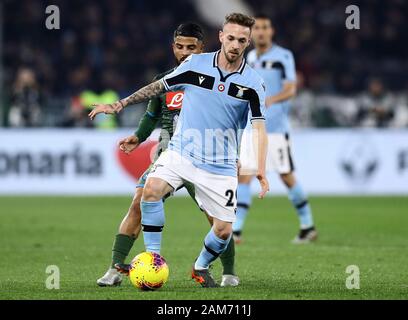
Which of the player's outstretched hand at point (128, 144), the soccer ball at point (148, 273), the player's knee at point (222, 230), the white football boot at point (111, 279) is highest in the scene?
the player's outstretched hand at point (128, 144)

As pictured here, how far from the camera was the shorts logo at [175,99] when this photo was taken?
27.8 feet

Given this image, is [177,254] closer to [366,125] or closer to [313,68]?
[366,125]

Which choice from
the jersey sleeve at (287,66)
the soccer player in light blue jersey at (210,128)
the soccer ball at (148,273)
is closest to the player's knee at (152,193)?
the soccer player in light blue jersey at (210,128)

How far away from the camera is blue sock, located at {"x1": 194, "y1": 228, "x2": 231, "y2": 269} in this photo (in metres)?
8.07

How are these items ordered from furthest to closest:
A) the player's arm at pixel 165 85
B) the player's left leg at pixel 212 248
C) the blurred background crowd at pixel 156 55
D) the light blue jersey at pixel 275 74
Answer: the blurred background crowd at pixel 156 55
the light blue jersey at pixel 275 74
the player's left leg at pixel 212 248
the player's arm at pixel 165 85

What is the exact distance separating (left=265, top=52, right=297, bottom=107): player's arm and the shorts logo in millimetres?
3933

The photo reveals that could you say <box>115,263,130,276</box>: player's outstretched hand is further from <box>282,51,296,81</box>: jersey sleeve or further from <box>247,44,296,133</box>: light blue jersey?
<box>282,51,296,81</box>: jersey sleeve

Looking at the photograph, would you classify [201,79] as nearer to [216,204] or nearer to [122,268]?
[216,204]

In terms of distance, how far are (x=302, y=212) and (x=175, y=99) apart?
4441mm

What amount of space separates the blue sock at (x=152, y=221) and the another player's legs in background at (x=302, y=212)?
463cm

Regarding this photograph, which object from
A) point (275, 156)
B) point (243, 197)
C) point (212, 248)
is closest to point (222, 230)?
point (212, 248)

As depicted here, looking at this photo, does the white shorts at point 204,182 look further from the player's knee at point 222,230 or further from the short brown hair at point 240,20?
the short brown hair at point 240,20

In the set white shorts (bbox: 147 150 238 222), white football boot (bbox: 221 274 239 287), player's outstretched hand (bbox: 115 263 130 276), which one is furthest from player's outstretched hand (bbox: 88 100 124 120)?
white football boot (bbox: 221 274 239 287)
